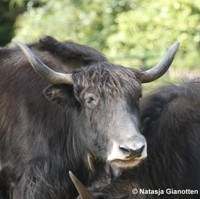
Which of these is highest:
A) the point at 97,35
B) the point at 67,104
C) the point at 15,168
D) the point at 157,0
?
the point at 67,104

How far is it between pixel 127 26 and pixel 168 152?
815 cm

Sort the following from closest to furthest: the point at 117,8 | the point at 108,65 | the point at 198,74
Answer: the point at 108,65 < the point at 198,74 < the point at 117,8

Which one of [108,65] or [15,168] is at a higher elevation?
[108,65]

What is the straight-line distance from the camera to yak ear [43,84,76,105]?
934 centimetres

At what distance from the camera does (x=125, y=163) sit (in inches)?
337

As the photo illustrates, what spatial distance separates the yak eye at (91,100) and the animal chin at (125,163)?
2.19ft

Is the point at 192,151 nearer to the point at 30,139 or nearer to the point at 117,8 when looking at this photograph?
the point at 30,139

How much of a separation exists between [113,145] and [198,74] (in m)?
1.80

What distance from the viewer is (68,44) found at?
1011 cm

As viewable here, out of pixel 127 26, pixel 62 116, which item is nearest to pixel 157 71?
pixel 62 116

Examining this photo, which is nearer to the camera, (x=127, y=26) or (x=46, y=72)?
(x=46, y=72)

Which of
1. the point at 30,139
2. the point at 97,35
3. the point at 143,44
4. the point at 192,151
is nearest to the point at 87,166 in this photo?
the point at 30,139

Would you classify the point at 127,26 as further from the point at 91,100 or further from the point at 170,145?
the point at 170,145

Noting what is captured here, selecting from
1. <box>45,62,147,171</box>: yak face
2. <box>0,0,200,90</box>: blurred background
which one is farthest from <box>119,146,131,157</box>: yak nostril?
<box>0,0,200,90</box>: blurred background
